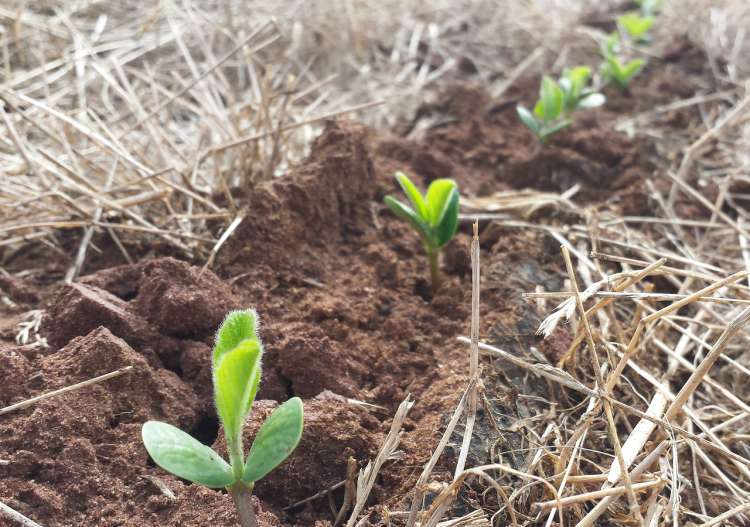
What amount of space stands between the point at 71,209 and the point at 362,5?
2.29 metres

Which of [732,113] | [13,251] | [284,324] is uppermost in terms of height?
[13,251]

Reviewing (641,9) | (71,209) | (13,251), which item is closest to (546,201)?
(71,209)

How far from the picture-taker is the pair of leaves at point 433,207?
1497 millimetres

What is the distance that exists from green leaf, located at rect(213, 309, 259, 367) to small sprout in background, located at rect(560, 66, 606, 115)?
1562 millimetres

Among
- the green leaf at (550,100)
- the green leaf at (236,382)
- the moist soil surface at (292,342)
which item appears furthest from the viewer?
the green leaf at (550,100)

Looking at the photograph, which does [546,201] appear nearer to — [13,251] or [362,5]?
[13,251]

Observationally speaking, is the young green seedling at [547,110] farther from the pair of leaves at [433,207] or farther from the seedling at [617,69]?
the pair of leaves at [433,207]

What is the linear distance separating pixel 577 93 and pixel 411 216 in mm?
1003

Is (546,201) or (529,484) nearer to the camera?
(529,484)

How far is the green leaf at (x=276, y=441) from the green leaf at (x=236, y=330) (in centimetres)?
11

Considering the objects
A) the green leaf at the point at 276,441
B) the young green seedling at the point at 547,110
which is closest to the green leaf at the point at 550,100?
the young green seedling at the point at 547,110

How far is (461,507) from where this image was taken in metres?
1.05

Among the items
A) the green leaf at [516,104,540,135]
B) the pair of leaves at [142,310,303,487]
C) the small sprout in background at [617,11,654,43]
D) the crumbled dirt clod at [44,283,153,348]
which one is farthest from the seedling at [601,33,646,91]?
the pair of leaves at [142,310,303,487]

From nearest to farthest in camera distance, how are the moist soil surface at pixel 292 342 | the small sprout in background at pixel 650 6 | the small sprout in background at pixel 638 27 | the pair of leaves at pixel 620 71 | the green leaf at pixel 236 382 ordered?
1. the green leaf at pixel 236 382
2. the moist soil surface at pixel 292 342
3. the pair of leaves at pixel 620 71
4. the small sprout in background at pixel 638 27
5. the small sprout in background at pixel 650 6
